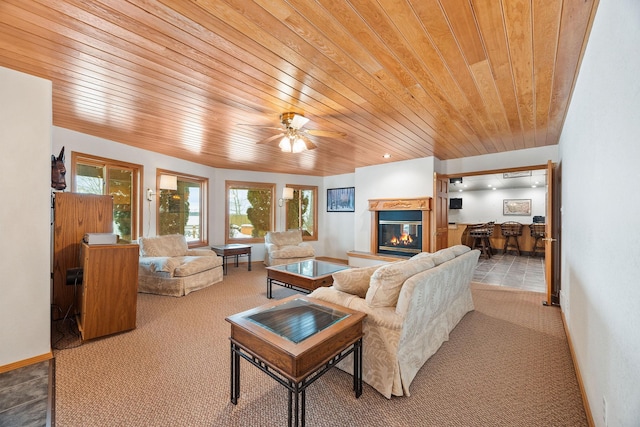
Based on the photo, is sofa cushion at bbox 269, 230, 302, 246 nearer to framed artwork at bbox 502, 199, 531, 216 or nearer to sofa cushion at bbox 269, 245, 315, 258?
sofa cushion at bbox 269, 245, 315, 258

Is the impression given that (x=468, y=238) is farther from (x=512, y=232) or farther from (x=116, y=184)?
(x=116, y=184)

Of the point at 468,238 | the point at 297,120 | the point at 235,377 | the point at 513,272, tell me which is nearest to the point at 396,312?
the point at 235,377

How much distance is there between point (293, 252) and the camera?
18.6 ft

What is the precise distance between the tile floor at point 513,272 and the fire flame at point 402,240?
138cm

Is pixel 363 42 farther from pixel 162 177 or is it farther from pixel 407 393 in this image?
pixel 162 177

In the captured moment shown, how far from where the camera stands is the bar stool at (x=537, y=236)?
755 cm

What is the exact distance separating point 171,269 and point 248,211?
293cm

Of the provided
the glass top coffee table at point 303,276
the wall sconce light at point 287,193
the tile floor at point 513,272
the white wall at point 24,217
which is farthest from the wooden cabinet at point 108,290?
the tile floor at point 513,272

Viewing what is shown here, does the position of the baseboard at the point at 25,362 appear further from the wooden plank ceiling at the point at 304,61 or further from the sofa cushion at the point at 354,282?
the sofa cushion at the point at 354,282

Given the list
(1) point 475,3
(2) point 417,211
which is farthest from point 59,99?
(2) point 417,211

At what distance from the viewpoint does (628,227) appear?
1.02 meters

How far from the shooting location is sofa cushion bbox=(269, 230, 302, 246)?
594 centimetres

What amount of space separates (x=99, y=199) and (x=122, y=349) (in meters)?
1.82

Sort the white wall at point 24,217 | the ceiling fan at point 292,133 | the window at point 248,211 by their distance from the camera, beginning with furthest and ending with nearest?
the window at point 248,211
the ceiling fan at point 292,133
the white wall at point 24,217
